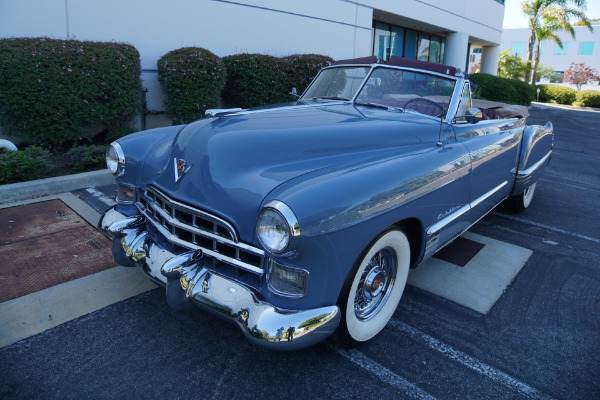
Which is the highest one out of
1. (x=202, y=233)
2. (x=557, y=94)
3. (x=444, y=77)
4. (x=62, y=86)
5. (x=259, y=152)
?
(x=557, y=94)

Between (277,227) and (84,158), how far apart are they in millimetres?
4603

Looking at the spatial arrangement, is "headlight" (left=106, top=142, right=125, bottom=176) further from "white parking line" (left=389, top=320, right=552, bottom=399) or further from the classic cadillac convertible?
"white parking line" (left=389, top=320, right=552, bottom=399)

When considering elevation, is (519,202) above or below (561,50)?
below

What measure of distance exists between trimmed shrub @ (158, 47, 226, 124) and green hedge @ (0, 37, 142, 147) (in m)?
0.59

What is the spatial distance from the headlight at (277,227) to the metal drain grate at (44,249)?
1.94 metres

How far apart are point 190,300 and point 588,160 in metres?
9.49

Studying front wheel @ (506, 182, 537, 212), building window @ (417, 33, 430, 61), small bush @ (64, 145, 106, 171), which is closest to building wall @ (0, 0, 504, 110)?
small bush @ (64, 145, 106, 171)

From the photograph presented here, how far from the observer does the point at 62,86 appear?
580cm

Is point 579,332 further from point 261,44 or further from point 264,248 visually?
point 261,44

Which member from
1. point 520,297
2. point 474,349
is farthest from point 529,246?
point 474,349

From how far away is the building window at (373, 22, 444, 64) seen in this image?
15.5m

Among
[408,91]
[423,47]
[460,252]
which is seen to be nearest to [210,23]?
[408,91]

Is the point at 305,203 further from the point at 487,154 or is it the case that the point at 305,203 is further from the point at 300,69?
the point at 300,69

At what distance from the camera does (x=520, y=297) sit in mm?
3184
